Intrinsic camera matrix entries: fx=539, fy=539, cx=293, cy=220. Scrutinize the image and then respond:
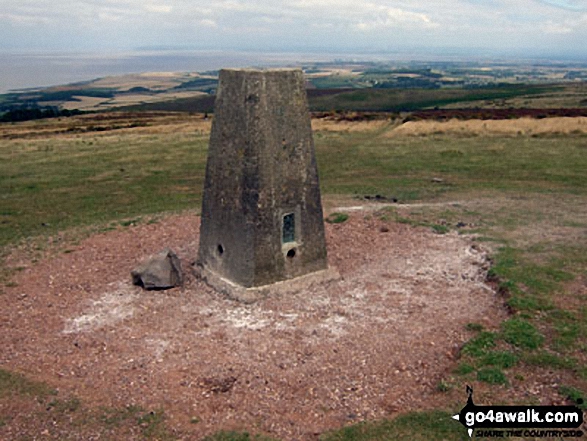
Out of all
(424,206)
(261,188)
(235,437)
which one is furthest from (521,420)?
(424,206)

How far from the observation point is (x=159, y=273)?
1325 cm

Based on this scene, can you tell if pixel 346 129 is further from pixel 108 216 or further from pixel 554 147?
pixel 108 216

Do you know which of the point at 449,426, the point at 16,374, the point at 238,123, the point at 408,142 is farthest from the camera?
the point at 408,142

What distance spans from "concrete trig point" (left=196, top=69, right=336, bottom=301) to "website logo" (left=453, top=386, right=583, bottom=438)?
5.82 meters

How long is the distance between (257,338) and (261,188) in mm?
3430

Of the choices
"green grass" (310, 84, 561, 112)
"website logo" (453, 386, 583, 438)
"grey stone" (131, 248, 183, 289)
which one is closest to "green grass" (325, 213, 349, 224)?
"grey stone" (131, 248, 183, 289)

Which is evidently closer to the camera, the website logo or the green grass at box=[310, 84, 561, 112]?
the website logo

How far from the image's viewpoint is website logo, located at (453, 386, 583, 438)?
7.76m

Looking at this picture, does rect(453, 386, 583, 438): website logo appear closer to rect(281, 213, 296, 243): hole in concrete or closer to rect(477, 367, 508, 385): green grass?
rect(477, 367, 508, 385): green grass

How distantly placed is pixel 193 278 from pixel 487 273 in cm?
754

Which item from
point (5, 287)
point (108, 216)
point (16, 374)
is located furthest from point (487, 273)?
point (108, 216)

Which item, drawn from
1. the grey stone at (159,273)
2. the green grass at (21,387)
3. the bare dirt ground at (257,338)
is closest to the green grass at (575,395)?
the bare dirt ground at (257,338)

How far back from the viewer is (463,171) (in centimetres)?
2919

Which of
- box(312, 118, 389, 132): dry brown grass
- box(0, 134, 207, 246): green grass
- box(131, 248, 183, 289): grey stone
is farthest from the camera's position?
box(312, 118, 389, 132): dry brown grass
